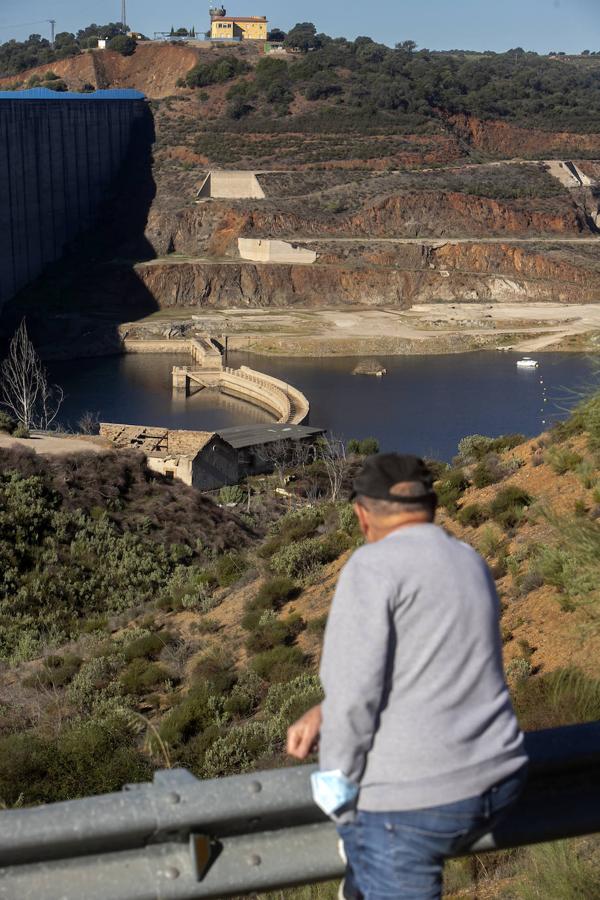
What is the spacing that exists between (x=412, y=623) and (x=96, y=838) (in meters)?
0.90

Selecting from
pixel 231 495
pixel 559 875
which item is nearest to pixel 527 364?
pixel 231 495

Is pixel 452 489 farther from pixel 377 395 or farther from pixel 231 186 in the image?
pixel 231 186

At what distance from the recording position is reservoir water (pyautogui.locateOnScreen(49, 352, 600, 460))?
5259cm

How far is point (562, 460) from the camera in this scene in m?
12.1

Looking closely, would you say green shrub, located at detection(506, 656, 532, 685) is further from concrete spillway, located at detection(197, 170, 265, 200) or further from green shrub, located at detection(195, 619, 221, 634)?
concrete spillway, located at detection(197, 170, 265, 200)

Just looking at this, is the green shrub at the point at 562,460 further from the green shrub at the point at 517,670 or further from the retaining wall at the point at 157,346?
the retaining wall at the point at 157,346

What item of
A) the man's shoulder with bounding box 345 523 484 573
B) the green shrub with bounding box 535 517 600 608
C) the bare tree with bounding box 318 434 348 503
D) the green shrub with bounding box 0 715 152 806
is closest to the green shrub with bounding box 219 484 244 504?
the bare tree with bounding box 318 434 348 503

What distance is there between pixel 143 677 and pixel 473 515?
3928mm

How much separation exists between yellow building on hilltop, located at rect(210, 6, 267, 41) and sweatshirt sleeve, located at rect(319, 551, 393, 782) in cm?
13215

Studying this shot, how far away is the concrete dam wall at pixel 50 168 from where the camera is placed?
3088 inches

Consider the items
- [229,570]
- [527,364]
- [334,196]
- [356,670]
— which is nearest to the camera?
[356,670]

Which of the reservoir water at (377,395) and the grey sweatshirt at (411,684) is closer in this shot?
the grey sweatshirt at (411,684)

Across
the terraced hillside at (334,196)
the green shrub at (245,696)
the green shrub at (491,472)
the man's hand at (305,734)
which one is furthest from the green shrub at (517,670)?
the terraced hillside at (334,196)

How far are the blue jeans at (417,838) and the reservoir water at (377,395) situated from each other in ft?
140
